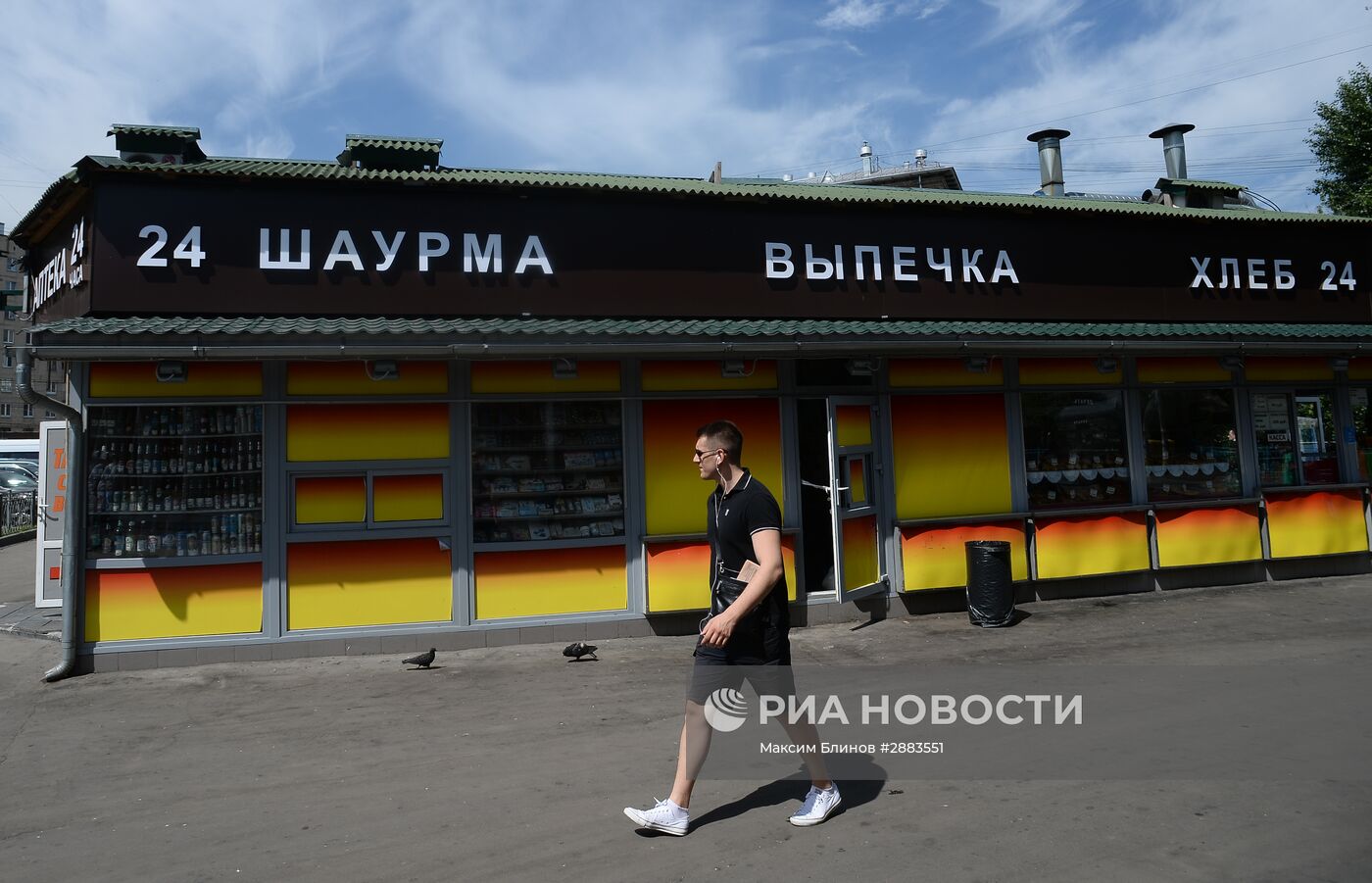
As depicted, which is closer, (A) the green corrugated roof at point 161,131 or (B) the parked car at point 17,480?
(A) the green corrugated roof at point 161,131

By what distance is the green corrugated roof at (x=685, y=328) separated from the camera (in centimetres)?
733

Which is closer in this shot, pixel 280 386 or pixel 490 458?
pixel 280 386

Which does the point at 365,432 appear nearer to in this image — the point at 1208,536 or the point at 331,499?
the point at 331,499

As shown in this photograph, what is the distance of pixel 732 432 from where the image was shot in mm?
4316

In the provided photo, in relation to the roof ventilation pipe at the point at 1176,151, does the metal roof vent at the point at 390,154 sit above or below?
below

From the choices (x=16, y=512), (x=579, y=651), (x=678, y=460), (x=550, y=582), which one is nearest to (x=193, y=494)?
(x=550, y=582)

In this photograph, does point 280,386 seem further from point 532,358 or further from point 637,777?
point 637,777

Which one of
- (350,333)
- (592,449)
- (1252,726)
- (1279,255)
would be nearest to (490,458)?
(592,449)

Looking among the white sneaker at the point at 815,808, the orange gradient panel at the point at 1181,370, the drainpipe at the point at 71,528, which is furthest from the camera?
the orange gradient panel at the point at 1181,370

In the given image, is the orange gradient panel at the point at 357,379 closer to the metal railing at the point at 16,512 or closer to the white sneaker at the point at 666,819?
the white sneaker at the point at 666,819

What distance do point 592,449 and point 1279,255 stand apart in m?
9.58

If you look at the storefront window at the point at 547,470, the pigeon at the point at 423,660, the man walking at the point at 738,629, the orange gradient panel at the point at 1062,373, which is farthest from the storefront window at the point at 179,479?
the orange gradient panel at the point at 1062,373

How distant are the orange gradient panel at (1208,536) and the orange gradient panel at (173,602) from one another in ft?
32.3

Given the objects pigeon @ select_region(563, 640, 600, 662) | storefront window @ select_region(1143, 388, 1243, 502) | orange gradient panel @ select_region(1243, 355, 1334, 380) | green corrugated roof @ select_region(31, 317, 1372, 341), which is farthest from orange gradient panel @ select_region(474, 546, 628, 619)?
orange gradient panel @ select_region(1243, 355, 1334, 380)
